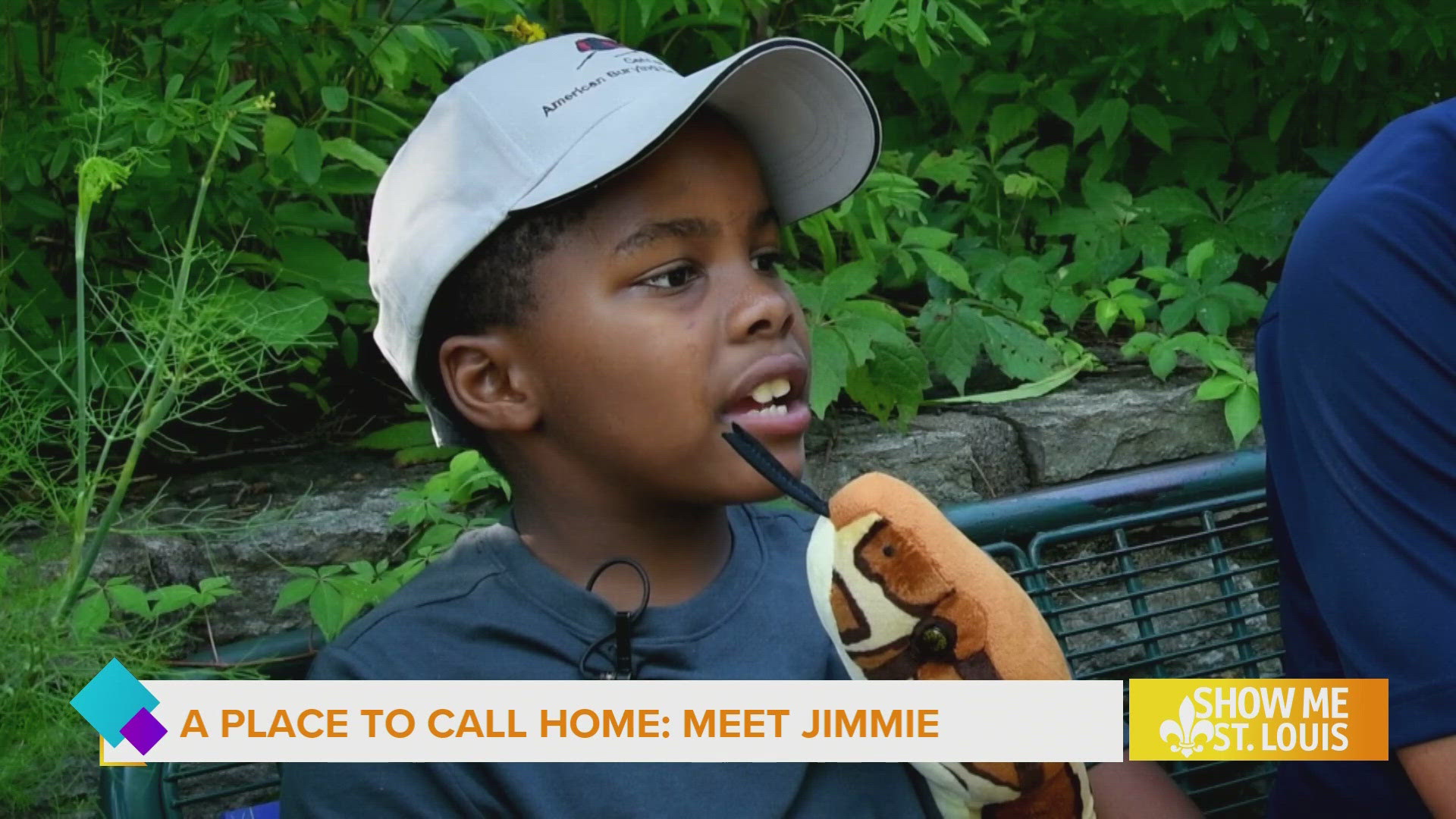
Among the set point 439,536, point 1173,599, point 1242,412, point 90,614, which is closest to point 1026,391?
point 1242,412

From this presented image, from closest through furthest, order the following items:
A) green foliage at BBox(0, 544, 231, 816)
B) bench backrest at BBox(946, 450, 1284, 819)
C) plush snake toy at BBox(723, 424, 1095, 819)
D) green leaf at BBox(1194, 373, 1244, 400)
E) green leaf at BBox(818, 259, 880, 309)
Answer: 1. plush snake toy at BBox(723, 424, 1095, 819)
2. green foliage at BBox(0, 544, 231, 816)
3. bench backrest at BBox(946, 450, 1284, 819)
4. green leaf at BBox(818, 259, 880, 309)
5. green leaf at BBox(1194, 373, 1244, 400)

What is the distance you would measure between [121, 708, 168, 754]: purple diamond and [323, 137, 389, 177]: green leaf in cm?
103

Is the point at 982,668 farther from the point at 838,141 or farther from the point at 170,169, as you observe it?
the point at 170,169

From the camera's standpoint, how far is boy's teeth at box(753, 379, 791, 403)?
1.32 m

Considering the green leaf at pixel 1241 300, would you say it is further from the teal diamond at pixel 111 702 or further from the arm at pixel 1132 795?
the teal diamond at pixel 111 702

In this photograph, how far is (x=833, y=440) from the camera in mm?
2484

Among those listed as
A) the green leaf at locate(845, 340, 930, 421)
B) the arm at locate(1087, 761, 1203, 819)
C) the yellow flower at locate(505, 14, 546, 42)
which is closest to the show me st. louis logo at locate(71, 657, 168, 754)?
the arm at locate(1087, 761, 1203, 819)

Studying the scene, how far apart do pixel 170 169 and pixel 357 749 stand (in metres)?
1.15

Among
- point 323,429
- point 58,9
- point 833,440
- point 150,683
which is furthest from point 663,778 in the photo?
point 58,9

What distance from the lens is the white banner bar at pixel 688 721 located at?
1.20m

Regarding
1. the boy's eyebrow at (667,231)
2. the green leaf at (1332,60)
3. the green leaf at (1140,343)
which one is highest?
the boy's eyebrow at (667,231)

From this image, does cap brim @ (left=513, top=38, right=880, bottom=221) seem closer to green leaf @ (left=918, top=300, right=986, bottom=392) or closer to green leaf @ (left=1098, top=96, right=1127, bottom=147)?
green leaf @ (left=918, top=300, right=986, bottom=392)

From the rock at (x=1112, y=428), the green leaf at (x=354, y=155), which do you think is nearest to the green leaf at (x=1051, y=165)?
the rock at (x=1112, y=428)

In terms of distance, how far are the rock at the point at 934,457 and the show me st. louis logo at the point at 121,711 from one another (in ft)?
3.67
